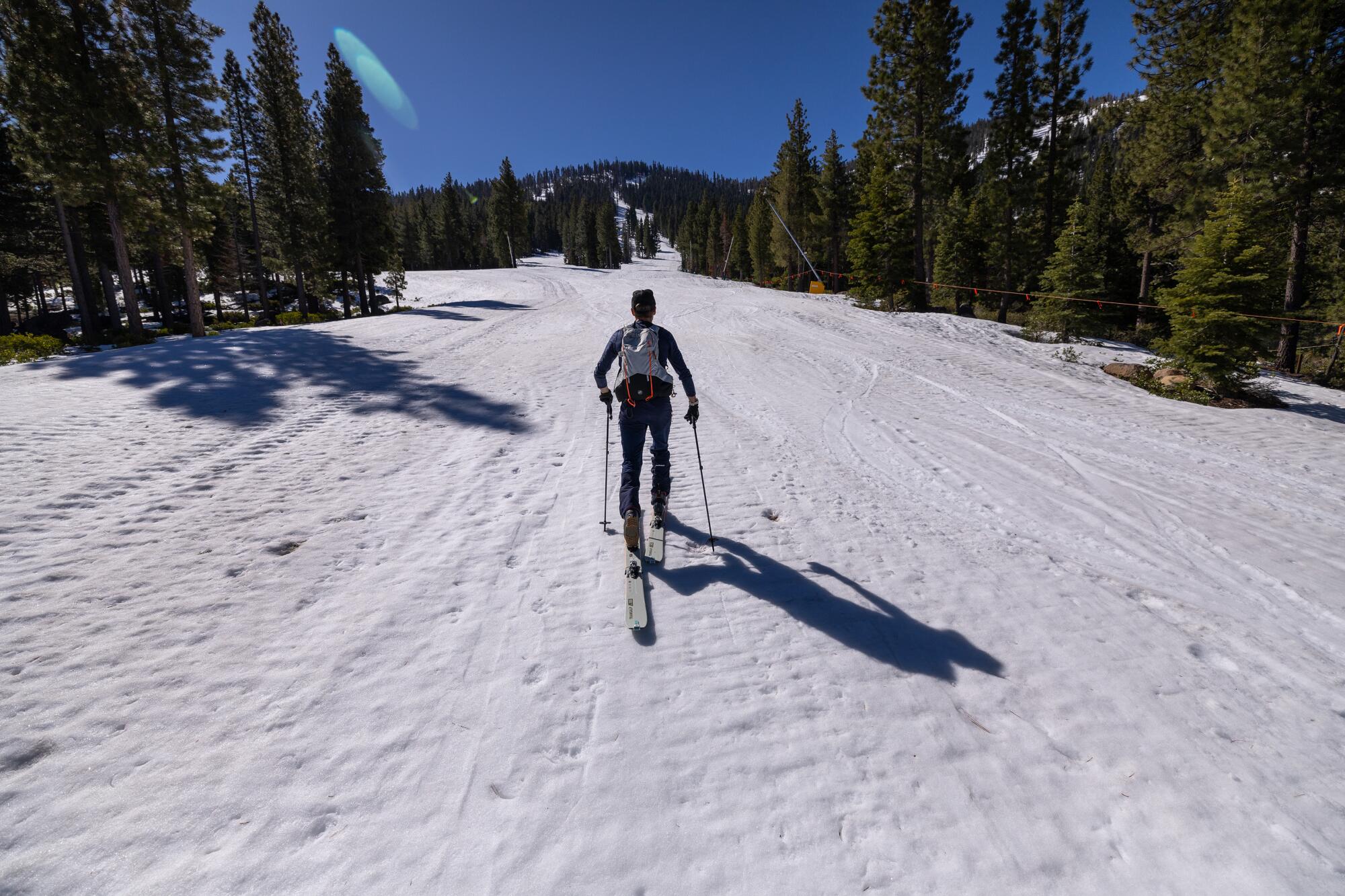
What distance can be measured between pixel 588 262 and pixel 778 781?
9689 cm

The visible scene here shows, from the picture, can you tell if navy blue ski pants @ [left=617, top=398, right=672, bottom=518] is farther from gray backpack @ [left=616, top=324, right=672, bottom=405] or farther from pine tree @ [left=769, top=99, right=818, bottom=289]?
pine tree @ [left=769, top=99, right=818, bottom=289]

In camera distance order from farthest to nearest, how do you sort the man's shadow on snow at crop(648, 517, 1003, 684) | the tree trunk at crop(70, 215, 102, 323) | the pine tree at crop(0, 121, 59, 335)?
the pine tree at crop(0, 121, 59, 335) < the tree trunk at crop(70, 215, 102, 323) < the man's shadow on snow at crop(648, 517, 1003, 684)

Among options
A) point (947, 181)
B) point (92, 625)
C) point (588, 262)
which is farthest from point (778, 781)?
point (588, 262)

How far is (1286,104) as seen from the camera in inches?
493

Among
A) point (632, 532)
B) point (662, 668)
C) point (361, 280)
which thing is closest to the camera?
point (662, 668)

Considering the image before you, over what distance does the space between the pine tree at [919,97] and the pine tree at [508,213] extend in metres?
53.4

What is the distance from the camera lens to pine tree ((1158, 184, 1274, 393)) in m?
10.8

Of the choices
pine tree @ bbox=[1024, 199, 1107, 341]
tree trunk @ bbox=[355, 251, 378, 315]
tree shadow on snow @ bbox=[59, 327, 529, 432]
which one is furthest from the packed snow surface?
tree trunk @ bbox=[355, 251, 378, 315]

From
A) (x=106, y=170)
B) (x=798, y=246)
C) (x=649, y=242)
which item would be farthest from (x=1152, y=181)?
(x=649, y=242)

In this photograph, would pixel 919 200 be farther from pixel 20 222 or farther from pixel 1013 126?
pixel 20 222

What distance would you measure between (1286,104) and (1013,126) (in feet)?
36.5

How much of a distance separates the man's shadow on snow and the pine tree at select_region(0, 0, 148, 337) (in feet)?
74.0

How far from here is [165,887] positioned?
2.18 metres

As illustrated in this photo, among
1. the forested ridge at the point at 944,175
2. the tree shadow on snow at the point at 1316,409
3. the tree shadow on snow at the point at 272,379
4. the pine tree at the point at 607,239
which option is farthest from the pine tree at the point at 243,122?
the pine tree at the point at 607,239
